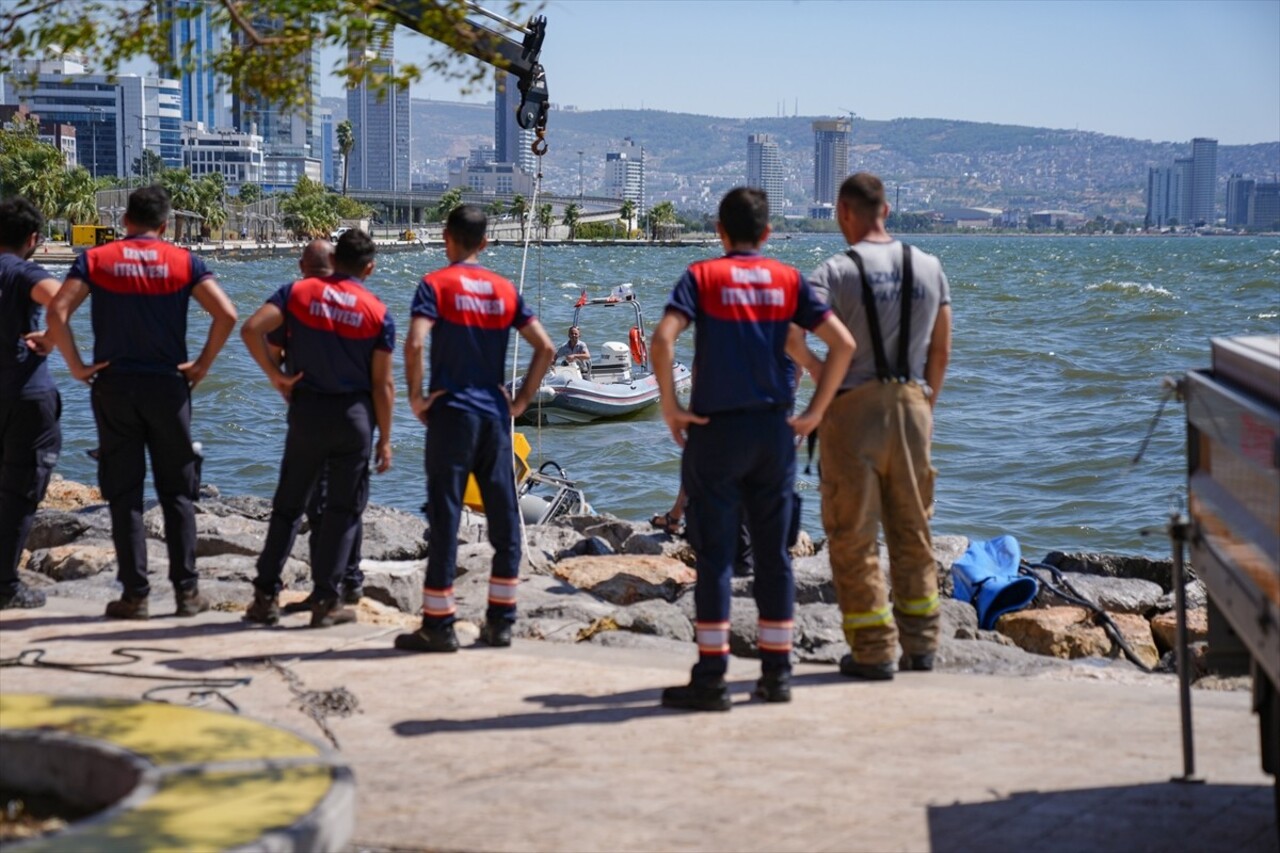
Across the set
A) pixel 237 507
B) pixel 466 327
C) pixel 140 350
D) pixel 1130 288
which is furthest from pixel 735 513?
pixel 1130 288

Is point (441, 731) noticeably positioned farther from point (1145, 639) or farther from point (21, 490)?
point (1145, 639)

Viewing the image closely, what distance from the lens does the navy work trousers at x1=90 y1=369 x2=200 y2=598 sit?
26.1 feet

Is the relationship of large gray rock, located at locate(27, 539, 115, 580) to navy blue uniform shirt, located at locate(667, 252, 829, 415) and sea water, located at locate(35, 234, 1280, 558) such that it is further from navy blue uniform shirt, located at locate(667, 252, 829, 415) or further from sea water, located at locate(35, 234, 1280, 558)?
navy blue uniform shirt, located at locate(667, 252, 829, 415)

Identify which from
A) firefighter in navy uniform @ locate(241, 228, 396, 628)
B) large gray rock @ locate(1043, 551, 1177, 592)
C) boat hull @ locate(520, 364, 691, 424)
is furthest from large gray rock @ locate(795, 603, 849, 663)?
boat hull @ locate(520, 364, 691, 424)

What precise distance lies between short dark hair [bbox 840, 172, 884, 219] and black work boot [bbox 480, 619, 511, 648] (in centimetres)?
252

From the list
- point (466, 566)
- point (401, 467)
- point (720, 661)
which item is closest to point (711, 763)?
point (720, 661)

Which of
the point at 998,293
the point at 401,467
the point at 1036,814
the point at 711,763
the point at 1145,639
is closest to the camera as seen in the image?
the point at 1036,814

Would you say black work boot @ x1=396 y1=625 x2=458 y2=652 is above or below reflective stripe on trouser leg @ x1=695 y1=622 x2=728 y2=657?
below

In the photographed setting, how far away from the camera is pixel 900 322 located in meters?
7.23

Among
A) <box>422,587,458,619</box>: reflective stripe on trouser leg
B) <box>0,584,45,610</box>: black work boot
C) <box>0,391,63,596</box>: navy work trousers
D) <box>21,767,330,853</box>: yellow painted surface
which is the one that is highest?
<box>0,391,63,596</box>: navy work trousers

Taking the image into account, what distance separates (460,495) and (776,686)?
70.8 inches

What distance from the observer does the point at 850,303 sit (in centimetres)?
722

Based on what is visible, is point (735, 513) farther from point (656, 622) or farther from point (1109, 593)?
point (1109, 593)

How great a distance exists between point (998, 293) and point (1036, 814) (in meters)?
75.4
